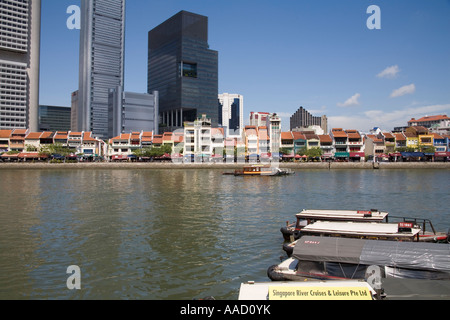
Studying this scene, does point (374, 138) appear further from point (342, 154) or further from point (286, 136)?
point (286, 136)

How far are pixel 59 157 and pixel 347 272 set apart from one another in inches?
4063

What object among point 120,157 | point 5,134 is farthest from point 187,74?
point 5,134

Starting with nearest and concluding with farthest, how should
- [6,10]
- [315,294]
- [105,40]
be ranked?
[315,294] → [6,10] → [105,40]

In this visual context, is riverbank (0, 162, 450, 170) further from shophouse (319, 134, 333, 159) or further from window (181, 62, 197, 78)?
window (181, 62, 197, 78)

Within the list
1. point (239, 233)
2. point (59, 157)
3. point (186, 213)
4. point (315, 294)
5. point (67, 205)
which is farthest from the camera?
point (59, 157)

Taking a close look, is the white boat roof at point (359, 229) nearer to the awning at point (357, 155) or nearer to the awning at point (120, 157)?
the awning at point (357, 155)

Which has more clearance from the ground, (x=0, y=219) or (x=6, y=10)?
(x=6, y=10)

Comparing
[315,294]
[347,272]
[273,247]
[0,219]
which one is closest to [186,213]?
[273,247]

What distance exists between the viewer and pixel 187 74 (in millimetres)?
186625

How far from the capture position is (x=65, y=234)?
830 inches

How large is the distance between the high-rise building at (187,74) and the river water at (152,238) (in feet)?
490

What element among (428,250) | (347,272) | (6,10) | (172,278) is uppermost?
(6,10)
